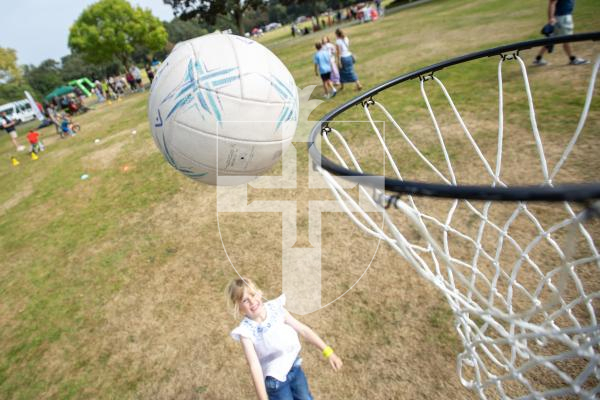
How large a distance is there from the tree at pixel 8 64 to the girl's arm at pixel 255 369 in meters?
55.1

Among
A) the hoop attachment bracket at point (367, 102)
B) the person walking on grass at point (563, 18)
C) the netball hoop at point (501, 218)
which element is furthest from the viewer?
the person walking on grass at point (563, 18)

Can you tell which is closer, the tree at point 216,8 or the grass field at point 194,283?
the grass field at point 194,283

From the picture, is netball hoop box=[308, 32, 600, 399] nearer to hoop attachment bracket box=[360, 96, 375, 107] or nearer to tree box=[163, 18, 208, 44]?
hoop attachment bracket box=[360, 96, 375, 107]

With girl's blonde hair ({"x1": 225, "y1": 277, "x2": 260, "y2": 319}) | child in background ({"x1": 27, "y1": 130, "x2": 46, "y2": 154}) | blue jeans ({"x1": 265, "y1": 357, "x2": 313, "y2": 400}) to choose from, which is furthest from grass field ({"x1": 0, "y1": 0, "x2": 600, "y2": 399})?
child in background ({"x1": 27, "y1": 130, "x2": 46, "y2": 154})

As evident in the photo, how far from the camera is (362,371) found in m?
3.12

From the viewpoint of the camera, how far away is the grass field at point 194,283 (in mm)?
3309

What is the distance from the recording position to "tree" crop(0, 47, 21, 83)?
41.4 m

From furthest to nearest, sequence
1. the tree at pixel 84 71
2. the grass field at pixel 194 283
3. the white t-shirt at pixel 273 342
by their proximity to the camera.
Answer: the tree at pixel 84 71
the grass field at pixel 194 283
the white t-shirt at pixel 273 342

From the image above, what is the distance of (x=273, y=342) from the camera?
8.06 feet

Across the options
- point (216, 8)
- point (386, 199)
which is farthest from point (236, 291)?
point (216, 8)

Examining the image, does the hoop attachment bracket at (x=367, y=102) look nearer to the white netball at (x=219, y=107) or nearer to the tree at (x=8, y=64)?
the white netball at (x=219, y=107)

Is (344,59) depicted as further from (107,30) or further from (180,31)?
(180,31)

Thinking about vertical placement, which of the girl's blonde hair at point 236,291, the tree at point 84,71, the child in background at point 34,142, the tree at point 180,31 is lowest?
the girl's blonde hair at point 236,291

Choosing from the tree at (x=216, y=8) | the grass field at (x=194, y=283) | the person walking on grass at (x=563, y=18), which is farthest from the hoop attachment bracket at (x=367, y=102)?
the tree at (x=216, y=8)
